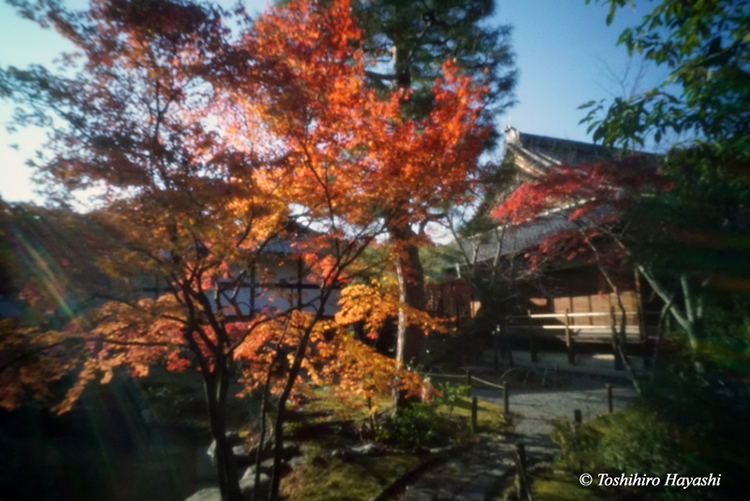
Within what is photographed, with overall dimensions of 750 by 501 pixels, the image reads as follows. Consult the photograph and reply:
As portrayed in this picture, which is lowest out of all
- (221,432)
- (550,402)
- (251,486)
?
(251,486)

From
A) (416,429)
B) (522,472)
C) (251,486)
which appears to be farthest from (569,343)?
(251,486)

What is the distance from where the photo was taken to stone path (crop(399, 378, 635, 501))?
17.7 ft

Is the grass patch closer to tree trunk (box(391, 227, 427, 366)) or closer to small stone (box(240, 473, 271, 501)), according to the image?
tree trunk (box(391, 227, 427, 366))

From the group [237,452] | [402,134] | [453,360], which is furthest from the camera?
[453,360]

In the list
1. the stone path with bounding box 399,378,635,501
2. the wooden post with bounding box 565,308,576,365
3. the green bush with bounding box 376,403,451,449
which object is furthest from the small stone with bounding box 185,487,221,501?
the wooden post with bounding box 565,308,576,365

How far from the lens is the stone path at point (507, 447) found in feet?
17.7

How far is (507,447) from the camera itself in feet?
22.6

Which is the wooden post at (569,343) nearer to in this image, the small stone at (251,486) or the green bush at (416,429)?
the green bush at (416,429)

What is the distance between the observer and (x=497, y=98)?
414 inches

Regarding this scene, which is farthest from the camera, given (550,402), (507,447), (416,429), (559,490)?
(550,402)

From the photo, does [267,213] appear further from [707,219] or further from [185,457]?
[185,457]

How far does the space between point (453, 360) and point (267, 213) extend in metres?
10.5

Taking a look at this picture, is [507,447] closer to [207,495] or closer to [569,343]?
[207,495]

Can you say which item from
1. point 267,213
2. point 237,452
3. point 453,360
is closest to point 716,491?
point 267,213
